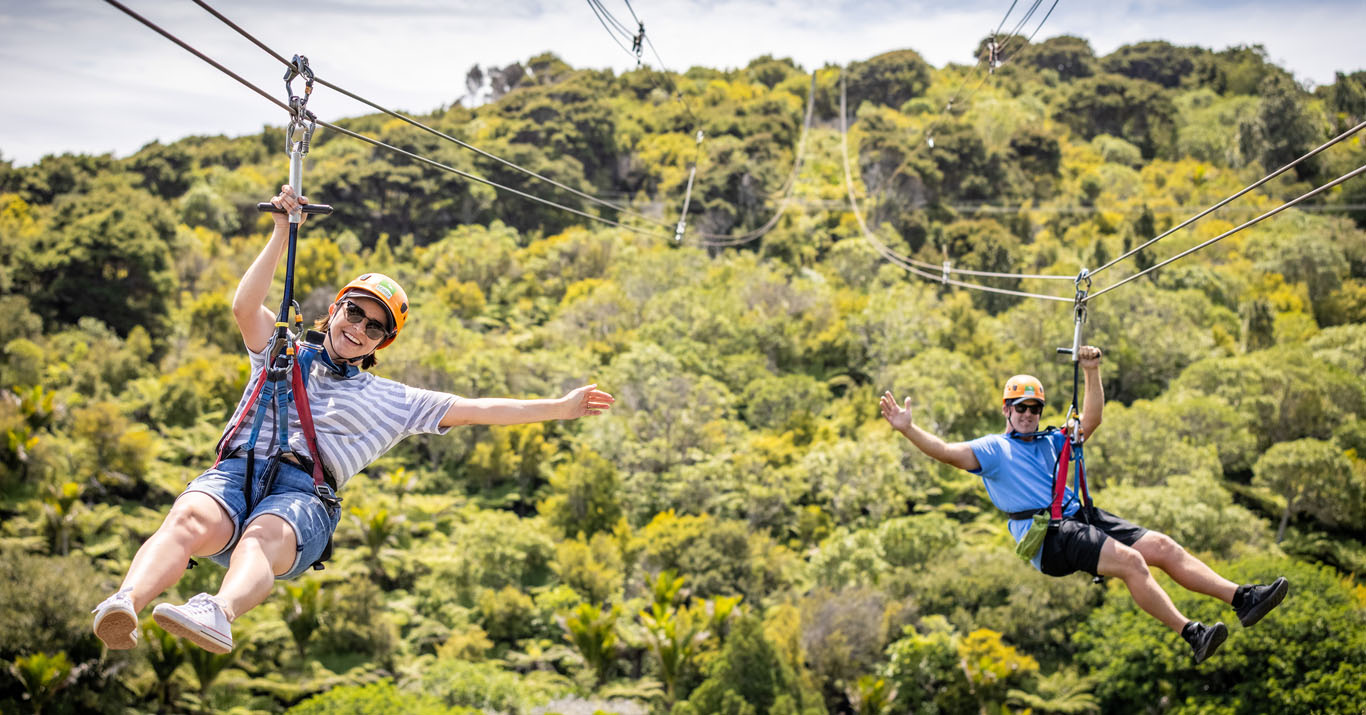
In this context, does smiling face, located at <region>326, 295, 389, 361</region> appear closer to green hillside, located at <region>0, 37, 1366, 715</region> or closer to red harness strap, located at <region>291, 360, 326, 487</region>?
red harness strap, located at <region>291, 360, 326, 487</region>

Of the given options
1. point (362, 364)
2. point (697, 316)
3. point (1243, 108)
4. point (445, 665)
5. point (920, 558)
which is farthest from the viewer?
point (1243, 108)

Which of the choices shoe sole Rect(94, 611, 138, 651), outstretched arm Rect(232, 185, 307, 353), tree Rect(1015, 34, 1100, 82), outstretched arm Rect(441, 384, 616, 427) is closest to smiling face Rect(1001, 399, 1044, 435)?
outstretched arm Rect(441, 384, 616, 427)

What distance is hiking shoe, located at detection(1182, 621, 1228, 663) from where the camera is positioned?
15.1 feet

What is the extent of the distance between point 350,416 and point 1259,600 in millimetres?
4220

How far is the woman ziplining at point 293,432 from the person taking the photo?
327 centimetres

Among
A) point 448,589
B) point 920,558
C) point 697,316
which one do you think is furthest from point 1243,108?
point 448,589

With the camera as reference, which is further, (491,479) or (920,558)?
(491,479)

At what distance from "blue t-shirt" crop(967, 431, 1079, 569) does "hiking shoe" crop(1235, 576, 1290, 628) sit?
900 mm

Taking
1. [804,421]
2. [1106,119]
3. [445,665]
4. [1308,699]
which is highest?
[1106,119]

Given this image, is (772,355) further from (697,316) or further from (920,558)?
(920,558)

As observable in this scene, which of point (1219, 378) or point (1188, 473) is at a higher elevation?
point (1219, 378)

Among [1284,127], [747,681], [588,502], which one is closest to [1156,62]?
[1284,127]

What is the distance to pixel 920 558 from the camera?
2458 centimetres

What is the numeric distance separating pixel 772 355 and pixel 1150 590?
32727 mm
